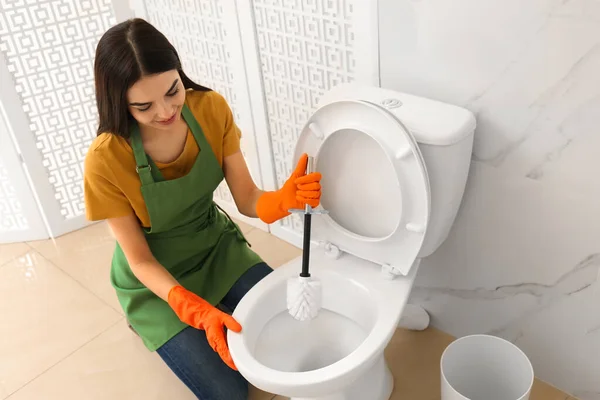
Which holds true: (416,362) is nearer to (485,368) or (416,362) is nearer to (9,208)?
(485,368)

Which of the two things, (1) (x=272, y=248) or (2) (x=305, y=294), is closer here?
(2) (x=305, y=294)

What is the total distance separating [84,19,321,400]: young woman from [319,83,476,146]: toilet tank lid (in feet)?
0.66

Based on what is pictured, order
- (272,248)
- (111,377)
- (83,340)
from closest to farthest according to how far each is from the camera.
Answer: (111,377), (83,340), (272,248)

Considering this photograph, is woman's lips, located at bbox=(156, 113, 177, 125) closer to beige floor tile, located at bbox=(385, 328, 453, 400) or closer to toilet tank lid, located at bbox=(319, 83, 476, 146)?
toilet tank lid, located at bbox=(319, 83, 476, 146)

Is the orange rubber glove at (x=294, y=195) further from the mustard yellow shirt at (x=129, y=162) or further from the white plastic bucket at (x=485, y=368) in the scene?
the white plastic bucket at (x=485, y=368)

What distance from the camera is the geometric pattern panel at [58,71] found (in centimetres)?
191

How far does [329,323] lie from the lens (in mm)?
1434

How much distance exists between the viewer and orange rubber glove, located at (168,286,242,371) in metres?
1.26

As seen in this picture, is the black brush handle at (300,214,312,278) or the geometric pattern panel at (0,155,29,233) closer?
the black brush handle at (300,214,312,278)

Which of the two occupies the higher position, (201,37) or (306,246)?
(201,37)

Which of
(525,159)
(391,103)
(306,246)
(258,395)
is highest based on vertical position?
(391,103)

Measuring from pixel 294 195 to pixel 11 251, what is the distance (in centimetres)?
134

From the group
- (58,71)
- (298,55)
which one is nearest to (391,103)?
(298,55)

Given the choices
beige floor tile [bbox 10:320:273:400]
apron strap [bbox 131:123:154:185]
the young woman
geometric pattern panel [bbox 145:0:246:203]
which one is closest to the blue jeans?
the young woman
